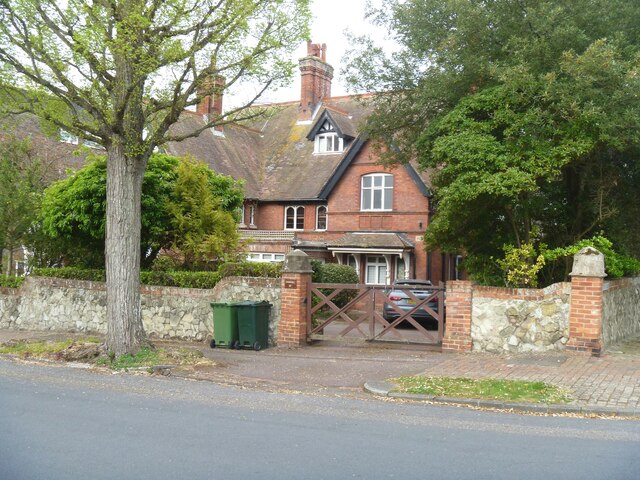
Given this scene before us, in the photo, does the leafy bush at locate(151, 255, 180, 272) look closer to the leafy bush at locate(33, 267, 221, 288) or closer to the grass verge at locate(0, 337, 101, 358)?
the leafy bush at locate(33, 267, 221, 288)

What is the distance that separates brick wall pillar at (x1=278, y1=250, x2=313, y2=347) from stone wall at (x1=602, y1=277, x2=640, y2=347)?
6.44 metres

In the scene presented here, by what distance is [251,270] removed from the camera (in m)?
16.1

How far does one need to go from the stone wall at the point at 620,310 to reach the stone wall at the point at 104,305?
731 cm

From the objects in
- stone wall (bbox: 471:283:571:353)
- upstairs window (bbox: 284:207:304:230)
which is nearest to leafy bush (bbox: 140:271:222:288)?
stone wall (bbox: 471:283:571:353)

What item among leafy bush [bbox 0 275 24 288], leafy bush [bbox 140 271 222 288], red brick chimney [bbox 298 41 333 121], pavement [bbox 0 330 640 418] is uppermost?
red brick chimney [bbox 298 41 333 121]

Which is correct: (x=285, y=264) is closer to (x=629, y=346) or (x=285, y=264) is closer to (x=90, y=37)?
(x=90, y=37)

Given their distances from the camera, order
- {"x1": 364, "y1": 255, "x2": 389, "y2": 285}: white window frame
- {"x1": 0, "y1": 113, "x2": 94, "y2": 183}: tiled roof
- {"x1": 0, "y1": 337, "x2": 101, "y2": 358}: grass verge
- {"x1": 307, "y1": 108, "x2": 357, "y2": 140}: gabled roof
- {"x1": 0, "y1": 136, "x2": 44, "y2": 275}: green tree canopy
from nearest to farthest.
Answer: {"x1": 0, "y1": 337, "x2": 101, "y2": 358}: grass verge, {"x1": 0, "y1": 136, "x2": 44, "y2": 275}: green tree canopy, {"x1": 0, "y1": 113, "x2": 94, "y2": 183}: tiled roof, {"x1": 364, "y1": 255, "x2": 389, "y2": 285}: white window frame, {"x1": 307, "y1": 108, "x2": 357, "y2": 140}: gabled roof

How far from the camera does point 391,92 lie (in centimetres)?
1862

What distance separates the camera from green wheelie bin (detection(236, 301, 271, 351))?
14641 millimetres

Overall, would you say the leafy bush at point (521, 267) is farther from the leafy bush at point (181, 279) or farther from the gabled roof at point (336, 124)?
the gabled roof at point (336, 124)

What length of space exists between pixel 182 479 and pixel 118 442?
1.43m

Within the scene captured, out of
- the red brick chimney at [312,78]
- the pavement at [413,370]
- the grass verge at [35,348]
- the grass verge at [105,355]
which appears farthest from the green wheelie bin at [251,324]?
the red brick chimney at [312,78]

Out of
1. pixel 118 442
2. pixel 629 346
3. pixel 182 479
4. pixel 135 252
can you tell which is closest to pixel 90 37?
pixel 135 252

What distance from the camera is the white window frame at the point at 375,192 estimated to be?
95.2 ft
